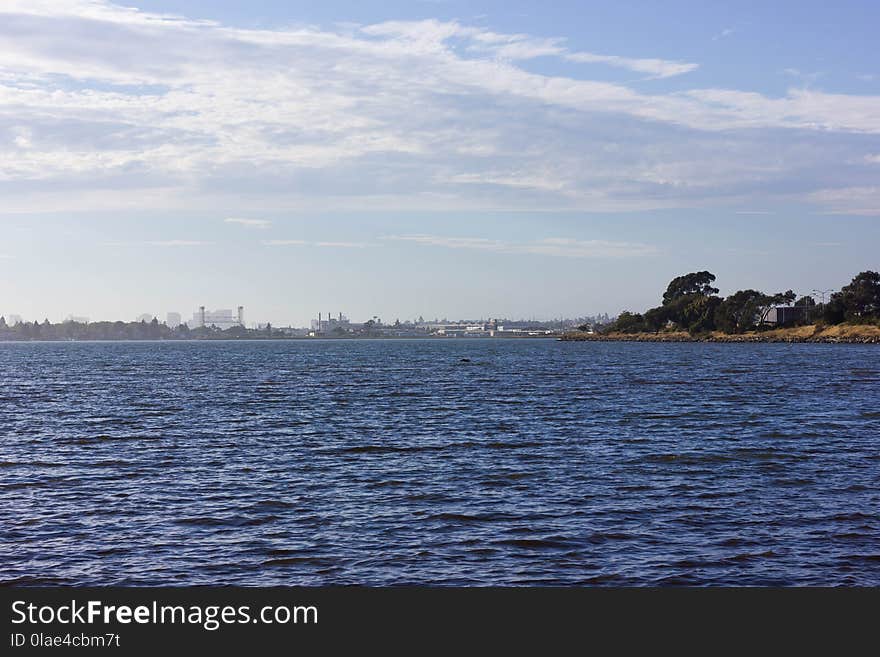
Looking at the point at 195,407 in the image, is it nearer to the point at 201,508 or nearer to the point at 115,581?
the point at 201,508

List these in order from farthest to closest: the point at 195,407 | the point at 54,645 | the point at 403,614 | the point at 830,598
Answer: the point at 195,407, the point at 830,598, the point at 403,614, the point at 54,645

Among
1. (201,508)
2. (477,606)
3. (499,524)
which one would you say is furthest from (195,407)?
(477,606)

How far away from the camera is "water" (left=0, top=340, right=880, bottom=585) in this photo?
67.5 feet

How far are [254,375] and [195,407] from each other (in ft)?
167

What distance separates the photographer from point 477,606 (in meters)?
14.7

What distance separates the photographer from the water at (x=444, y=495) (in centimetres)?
2058

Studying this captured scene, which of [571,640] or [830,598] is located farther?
[830,598]

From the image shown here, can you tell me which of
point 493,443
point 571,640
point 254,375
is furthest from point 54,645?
point 254,375

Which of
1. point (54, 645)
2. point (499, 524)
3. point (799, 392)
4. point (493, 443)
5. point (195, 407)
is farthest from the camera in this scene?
point (799, 392)

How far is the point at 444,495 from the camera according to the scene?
28.9 metres

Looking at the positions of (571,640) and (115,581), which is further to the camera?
(115,581)

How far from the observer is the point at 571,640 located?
1337cm

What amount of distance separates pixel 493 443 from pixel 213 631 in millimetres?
29565

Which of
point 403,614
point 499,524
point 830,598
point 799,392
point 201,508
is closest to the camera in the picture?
point 403,614
